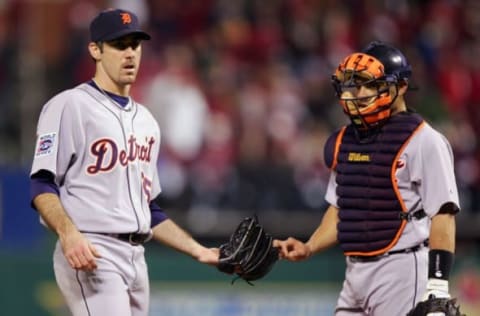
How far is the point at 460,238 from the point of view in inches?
426

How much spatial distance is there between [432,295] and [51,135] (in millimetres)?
1979

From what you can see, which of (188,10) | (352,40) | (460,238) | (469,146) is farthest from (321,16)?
(460,238)

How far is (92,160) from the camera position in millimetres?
5734

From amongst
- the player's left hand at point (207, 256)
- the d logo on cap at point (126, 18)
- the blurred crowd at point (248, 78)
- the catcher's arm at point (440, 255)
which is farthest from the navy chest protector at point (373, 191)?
the blurred crowd at point (248, 78)

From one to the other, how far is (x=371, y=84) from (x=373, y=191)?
55 cm

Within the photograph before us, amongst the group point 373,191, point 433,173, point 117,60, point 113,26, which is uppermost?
point 113,26

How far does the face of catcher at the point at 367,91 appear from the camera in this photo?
19.7ft

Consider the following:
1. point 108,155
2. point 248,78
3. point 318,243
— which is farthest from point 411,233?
point 248,78

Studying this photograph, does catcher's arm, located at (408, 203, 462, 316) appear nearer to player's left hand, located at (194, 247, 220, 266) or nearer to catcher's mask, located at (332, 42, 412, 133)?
catcher's mask, located at (332, 42, 412, 133)

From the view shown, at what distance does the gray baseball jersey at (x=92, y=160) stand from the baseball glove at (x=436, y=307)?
142 cm

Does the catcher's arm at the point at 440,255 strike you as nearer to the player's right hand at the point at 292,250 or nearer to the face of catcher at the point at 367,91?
the face of catcher at the point at 367,91

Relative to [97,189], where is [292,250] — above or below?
below

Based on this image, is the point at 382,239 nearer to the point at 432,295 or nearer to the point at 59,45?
the point at 432,295

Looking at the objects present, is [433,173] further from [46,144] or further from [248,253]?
[46,144]
